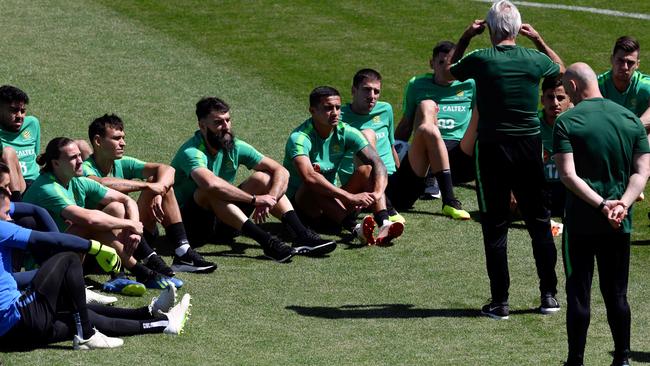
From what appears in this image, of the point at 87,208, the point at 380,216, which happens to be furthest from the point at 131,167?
the point at 380,216

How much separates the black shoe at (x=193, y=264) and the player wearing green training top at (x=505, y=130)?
8.93ft

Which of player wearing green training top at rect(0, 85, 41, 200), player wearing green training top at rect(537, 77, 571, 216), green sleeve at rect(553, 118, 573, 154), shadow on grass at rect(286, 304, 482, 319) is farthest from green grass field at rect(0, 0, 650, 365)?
player wearing green training top at rect(0, 85, 41, 200)

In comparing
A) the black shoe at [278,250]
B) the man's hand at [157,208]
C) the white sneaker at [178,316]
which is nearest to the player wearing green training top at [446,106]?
the black shoe at [278,250]

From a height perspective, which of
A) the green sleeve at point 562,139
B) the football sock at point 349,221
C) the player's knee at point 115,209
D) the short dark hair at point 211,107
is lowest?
the football sock at point 349,221

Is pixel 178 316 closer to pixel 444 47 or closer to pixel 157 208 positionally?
pixel 157 208

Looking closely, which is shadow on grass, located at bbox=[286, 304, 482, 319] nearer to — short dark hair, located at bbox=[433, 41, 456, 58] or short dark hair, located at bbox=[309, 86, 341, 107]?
short dark hair, located at bbox=[309, 86, 341, 107]

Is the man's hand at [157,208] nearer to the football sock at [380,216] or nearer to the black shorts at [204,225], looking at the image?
the black shorts at [204,225]

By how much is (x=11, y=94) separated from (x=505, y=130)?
195 inches

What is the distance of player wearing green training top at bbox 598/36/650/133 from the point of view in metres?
13.2

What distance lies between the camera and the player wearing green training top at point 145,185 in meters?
12.2

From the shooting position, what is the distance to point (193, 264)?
40.3ft

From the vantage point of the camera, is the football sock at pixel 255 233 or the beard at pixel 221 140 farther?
the beard at pixel 221 140

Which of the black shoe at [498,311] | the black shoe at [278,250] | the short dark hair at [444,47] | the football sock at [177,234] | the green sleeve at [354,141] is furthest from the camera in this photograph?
the short dark hair at [444,47]

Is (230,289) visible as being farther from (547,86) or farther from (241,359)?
(547,86)
